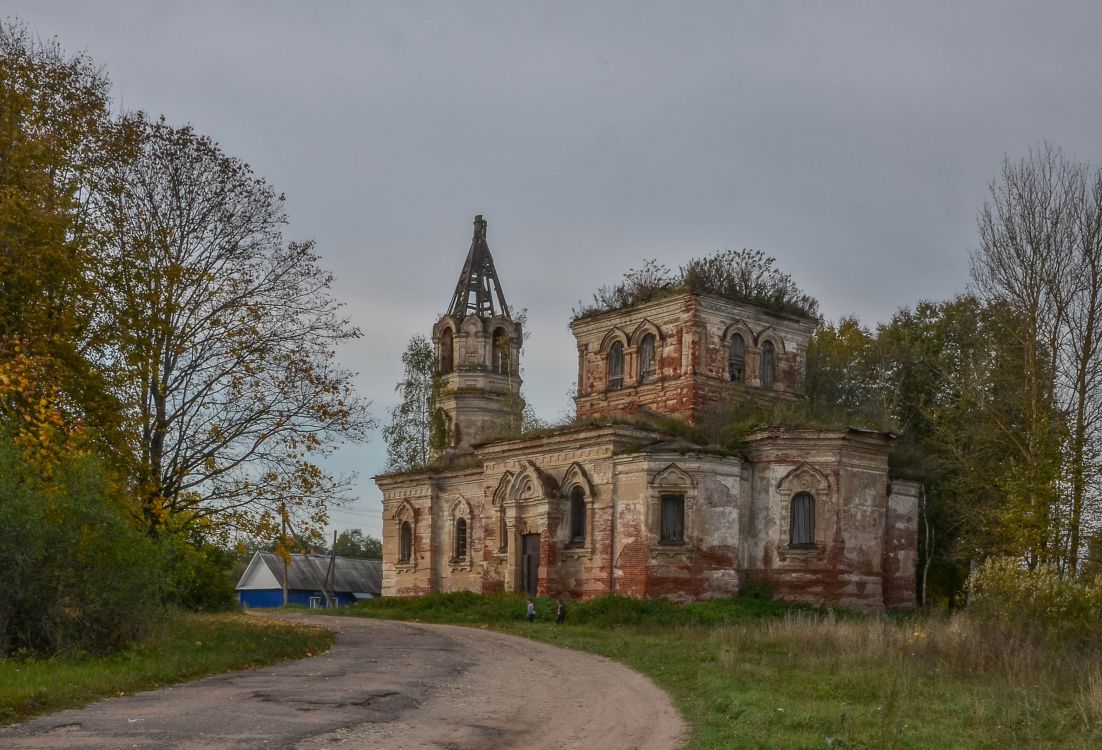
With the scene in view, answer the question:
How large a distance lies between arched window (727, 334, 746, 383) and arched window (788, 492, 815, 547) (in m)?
Answer: 4.93

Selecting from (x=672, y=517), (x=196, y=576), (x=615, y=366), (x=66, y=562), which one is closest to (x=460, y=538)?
(x=615, y=366)

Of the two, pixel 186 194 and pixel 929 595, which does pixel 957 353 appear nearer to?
pixel 929 595

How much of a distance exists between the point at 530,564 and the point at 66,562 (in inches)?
Answer: 711

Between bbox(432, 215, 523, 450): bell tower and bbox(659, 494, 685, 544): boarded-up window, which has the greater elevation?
bbox(432, 215, 523, 450): bell tower

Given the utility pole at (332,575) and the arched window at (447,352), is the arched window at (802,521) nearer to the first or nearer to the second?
the arched window at (447,352)

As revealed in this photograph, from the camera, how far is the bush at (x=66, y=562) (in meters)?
15.6

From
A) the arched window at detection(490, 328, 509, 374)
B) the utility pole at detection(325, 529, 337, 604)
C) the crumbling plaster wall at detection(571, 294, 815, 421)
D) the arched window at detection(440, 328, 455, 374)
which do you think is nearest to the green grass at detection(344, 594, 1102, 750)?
the crumbling plaster wall at detection(571, 294, 815, 421)

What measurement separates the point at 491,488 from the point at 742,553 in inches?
306

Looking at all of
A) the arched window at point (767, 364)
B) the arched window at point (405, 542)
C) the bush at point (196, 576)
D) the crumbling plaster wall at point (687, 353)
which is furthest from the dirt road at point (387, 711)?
the arched window at point (405, 542)

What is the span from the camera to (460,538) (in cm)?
3834

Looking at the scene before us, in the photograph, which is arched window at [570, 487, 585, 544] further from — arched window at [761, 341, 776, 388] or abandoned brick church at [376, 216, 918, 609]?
arched window at [761, 341, 776, 388]

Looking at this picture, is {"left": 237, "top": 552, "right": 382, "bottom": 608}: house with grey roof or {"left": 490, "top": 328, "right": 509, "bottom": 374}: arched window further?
{"left": 237, "top": 552, "right": 382, "bottom": 608}: house with grey roof

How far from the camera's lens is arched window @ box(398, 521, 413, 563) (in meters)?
40.3

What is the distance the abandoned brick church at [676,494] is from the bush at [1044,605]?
9.65 m
